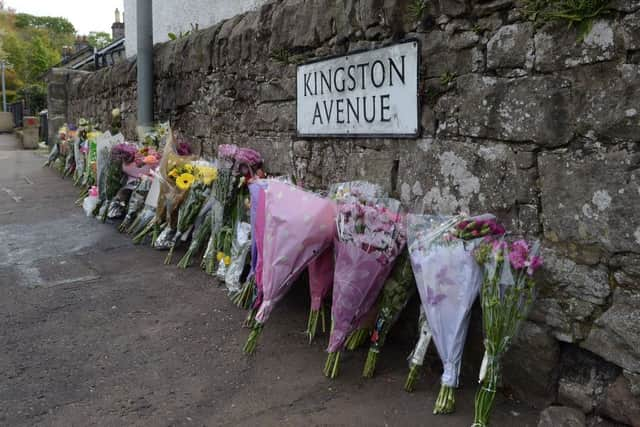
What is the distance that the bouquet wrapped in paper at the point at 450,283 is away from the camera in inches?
88.4

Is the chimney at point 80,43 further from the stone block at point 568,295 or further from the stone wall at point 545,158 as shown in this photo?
the stone block at point 568,295

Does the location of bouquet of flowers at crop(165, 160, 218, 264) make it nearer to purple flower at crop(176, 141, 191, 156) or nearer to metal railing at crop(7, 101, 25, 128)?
purple flower at crop(176, 141, 191, 156)

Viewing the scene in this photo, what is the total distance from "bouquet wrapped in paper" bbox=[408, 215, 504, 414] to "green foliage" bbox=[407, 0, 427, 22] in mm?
1064

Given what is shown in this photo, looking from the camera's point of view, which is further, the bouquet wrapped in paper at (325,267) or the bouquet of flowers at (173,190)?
the bouquet of flowers at (173,190)

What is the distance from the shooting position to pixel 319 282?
2.95 m

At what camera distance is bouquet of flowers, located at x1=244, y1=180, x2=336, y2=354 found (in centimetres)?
271

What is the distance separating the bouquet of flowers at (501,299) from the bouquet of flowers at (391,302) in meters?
0.49

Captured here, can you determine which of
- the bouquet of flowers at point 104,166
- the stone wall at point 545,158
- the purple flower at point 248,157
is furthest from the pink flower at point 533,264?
the bouquet of flowers at point 104,166

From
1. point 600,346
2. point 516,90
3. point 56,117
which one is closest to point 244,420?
point 600,346

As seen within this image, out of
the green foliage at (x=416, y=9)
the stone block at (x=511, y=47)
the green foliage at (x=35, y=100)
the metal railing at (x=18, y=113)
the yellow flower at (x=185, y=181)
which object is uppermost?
the green foliage at (x=35, y=100)

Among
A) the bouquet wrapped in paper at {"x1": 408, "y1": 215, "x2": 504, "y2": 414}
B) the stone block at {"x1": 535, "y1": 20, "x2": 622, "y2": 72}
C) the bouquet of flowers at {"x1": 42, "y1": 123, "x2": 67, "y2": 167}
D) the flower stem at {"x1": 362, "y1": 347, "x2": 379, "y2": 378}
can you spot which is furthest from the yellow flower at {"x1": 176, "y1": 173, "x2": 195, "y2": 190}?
the bouquet of flowers at {"x1": 42, "y1": 123, "x2": 67, "y2": 167}

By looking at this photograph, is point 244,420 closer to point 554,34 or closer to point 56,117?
point 554,34

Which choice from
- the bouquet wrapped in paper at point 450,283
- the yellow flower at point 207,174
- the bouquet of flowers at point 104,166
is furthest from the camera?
the bouquet of flowers at point 104,166

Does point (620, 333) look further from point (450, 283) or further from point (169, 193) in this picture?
point (169, 193)
